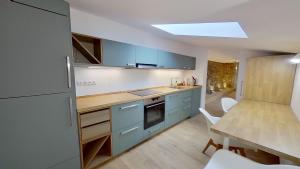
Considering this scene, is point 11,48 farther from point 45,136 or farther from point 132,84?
point 132,84

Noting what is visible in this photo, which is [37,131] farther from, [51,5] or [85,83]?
[51,5]

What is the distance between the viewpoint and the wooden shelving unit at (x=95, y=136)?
68.9 inches

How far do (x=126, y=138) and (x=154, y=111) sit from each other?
2.57 ft

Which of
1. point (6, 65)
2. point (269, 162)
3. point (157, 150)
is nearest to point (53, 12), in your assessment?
point (6, 65)

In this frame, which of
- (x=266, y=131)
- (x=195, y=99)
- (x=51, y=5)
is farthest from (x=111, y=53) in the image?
(x=195, y=99)

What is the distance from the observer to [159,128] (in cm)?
290

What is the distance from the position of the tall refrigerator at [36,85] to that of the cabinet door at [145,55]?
1.29 meters

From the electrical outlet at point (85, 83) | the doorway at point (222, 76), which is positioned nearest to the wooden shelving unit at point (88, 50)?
the electrical outlet at point (85, 83)

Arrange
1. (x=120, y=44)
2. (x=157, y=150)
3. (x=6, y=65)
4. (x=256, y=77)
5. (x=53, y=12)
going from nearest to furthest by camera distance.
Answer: (x=6, y=65) → (x=53, y=12) → (x=120, y=44) → (x=157, y=150) → (x=256, y=77)

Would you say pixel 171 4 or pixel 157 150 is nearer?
pixel 171 4

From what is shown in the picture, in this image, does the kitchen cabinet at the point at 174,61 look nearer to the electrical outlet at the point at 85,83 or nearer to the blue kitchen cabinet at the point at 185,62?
the blue kitchen cabinet at the point at 185,62

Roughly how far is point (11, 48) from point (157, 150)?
2.34 m

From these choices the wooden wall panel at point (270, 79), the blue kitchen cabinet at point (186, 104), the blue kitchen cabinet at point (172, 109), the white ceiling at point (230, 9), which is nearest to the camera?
the white ceiling at point (230, 9)

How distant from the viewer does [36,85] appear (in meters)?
1.28
